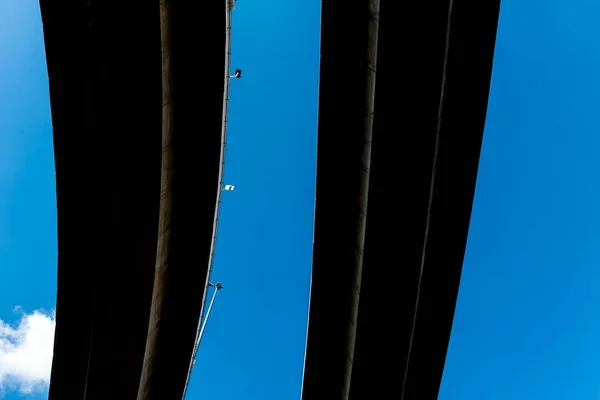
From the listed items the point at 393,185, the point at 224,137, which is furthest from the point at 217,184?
the point at 393,185

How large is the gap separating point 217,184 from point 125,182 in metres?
2.67

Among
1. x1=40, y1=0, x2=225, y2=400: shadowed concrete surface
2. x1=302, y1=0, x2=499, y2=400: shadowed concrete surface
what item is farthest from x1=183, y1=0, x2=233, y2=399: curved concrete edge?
x1=302, y1=0, x2=499, y2=400: shadowed concrete surface

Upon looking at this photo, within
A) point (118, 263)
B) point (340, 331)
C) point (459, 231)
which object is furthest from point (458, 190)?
point (118, 263)

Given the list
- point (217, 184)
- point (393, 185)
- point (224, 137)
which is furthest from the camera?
point (217, 184)

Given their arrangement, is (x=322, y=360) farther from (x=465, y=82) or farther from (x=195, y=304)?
(x=465, y=82)

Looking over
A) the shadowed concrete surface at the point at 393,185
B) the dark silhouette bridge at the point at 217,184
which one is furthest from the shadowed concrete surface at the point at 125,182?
the shadowed concrete surface at the point at 393,185

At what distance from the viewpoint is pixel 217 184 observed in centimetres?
1266

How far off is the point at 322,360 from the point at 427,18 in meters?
11.2

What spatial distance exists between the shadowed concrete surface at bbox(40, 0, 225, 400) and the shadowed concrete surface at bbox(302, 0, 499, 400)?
3742 mm

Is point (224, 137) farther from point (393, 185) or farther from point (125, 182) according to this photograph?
point (393, 185)

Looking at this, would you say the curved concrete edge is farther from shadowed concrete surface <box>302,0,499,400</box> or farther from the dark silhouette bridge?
shadowed concrete surface <box>302,0,499,400</box>

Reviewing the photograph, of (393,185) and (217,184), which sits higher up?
(217,184)

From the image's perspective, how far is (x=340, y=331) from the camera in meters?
13.7

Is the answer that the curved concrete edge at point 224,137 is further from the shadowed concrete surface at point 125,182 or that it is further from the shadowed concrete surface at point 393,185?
the shadowed concrete surface at point 393,185
